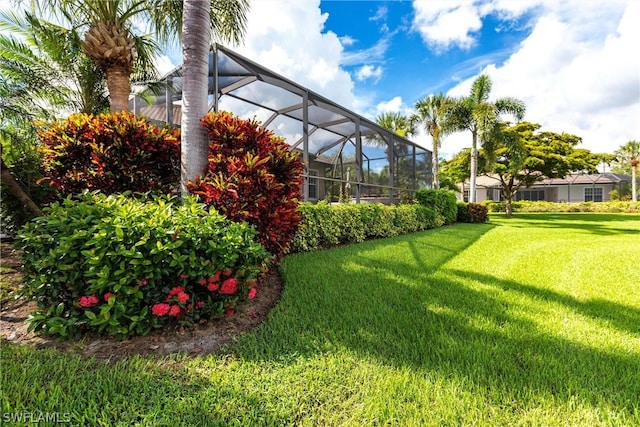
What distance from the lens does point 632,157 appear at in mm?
29547

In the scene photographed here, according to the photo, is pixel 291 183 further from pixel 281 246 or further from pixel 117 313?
pixel 117 313

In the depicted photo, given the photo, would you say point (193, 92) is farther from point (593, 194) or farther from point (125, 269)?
point (593, 194)

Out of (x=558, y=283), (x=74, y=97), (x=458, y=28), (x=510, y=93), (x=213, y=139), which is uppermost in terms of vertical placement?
(x=510, y=93)

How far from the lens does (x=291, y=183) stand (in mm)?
3469

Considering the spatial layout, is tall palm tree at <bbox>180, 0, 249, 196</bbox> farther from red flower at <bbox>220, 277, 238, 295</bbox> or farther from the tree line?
the tree line

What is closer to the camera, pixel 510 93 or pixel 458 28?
pixel 458 28

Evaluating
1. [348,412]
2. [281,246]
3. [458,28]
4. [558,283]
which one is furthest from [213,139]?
[458,28]

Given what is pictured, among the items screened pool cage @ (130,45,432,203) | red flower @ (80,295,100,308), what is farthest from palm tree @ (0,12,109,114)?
red flower @ (80,295,100,308)

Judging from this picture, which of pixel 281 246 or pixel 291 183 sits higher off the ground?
pixel 291 183

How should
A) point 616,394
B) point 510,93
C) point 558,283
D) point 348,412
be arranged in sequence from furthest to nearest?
point 510,93, point 558,283, point 616,394, point 348,412

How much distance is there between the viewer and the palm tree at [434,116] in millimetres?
19031

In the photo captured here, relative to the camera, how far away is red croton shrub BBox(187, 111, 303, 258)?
10.1 ft

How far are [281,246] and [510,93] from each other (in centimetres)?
2028

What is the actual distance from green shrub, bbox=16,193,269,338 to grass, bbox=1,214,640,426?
331mm
